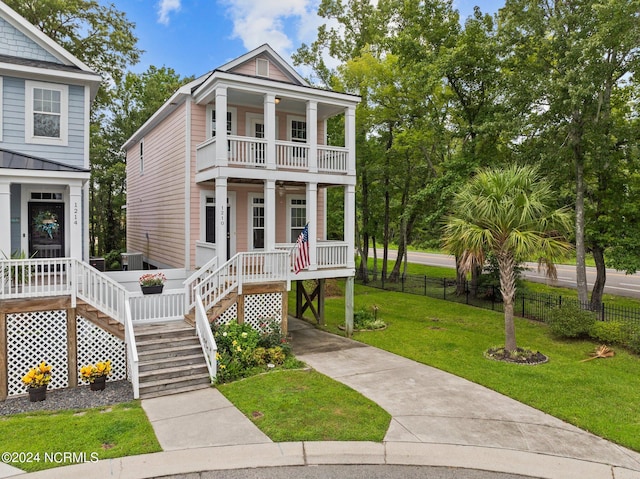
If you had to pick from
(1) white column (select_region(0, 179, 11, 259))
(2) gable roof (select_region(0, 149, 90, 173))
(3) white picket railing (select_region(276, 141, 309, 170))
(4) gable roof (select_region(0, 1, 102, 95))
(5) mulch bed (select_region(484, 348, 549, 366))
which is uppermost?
(4) gable roof (select_region(0, 1, 102, 95))

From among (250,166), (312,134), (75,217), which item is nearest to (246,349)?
(250,166)

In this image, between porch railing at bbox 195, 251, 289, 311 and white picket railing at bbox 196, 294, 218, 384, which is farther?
porch railing at bbox 195, 251, 289, 311

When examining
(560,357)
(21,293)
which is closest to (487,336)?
(560,357)

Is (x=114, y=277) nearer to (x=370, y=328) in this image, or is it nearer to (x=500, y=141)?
(x=370, y=328)

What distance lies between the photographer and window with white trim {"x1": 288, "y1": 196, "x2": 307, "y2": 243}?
16391 millimetres

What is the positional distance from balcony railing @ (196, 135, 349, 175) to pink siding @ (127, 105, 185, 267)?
6.26 feet

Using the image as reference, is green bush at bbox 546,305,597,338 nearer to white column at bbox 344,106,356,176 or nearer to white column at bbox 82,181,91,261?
white column at bbox 344,106,356,176

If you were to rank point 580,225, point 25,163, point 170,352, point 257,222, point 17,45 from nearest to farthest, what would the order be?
point 170,352, point 25,163, point 17,45, point 257,222, point 580,225

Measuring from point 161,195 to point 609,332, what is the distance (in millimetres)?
16818

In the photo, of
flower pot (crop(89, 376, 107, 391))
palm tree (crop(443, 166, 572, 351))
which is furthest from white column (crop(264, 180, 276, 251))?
flower pot (crop(89, 376, 107, 391))

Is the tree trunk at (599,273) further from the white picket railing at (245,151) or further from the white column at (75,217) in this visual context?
the white column at (75,217)

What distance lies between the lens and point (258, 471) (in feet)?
20.4

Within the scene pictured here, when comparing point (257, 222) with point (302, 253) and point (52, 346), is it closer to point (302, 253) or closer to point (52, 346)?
point (302, 253)

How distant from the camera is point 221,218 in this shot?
12.6 metres
